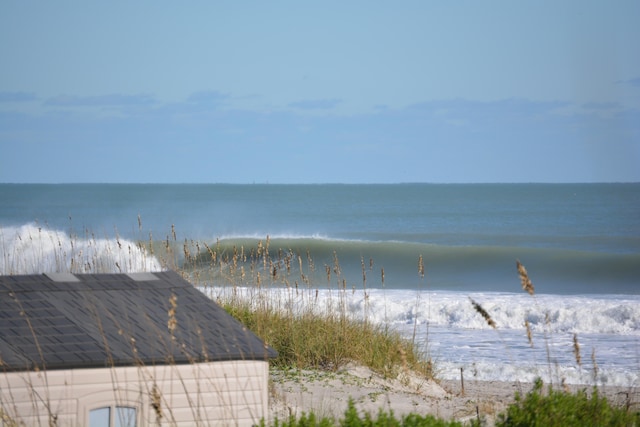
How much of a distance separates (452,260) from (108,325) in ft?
96.3

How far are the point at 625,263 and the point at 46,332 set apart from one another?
29.9 meters

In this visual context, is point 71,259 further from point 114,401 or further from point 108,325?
point 114,401

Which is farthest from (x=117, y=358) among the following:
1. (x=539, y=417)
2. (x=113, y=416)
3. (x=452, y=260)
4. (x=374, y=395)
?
(x=452, y=260)

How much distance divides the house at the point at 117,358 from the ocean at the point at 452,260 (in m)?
2.29

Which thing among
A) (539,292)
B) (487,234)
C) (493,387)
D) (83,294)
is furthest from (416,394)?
(487,234)

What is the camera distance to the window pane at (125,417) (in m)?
5.88

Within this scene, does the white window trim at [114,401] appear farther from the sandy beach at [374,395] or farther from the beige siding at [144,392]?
the sandy beach at [374,395]

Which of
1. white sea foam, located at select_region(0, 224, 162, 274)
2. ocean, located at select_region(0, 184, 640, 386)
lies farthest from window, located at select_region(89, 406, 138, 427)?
white sea foam, located at select_region(0, 224, 162, 274)

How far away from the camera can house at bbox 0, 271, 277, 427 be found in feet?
18.7

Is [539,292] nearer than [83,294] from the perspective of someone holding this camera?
No

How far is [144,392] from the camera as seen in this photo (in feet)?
19.3

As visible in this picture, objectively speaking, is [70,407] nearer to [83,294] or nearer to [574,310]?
[83,294]

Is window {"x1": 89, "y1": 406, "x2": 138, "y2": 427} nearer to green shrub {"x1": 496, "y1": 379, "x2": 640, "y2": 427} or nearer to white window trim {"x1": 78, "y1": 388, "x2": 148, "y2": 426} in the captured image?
white window trim {"x1": 78, "y1": 388, "x2": 148, "y2": 426}

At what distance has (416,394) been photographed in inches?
358
